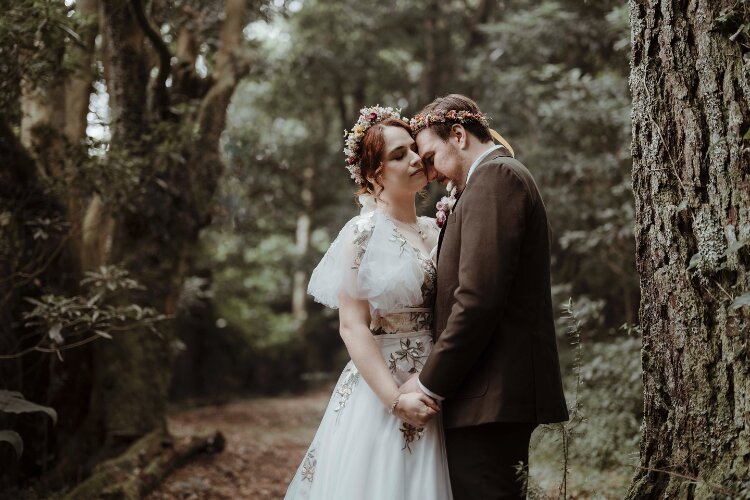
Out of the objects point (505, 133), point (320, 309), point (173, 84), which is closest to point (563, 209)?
point (505, 133)

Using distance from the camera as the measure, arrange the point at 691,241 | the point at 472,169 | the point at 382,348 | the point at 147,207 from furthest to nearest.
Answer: the point at 147,207 < the point at 382,348 < the point at 472,169 < the point at 691,241

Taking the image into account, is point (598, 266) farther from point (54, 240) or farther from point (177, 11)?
point (54, 240)

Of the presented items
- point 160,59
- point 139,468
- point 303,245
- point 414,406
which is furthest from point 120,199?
point 303,245

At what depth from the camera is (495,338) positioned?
2.55 meters

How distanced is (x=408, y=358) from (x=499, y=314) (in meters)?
0.57

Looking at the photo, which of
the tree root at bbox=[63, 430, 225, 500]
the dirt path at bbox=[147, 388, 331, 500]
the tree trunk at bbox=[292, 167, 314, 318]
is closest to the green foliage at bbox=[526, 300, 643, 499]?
the dirt path at bbox=[147, 388, 331, 500]

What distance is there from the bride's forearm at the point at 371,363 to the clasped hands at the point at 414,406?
0.15 ft

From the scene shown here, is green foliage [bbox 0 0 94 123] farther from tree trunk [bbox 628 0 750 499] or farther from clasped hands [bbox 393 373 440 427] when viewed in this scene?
tree trunk [bbox 628 0 750 499]

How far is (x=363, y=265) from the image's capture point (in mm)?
2838

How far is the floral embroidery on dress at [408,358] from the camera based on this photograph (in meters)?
2.89

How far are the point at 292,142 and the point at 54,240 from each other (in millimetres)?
10422

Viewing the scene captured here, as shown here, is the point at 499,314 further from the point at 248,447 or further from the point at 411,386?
the point at 248,447

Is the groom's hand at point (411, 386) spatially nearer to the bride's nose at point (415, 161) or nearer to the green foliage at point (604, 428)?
A: the bride's nose at point (415, 161)

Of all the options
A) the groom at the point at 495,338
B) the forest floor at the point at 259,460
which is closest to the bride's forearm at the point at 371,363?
the groom at the point at 495,338
